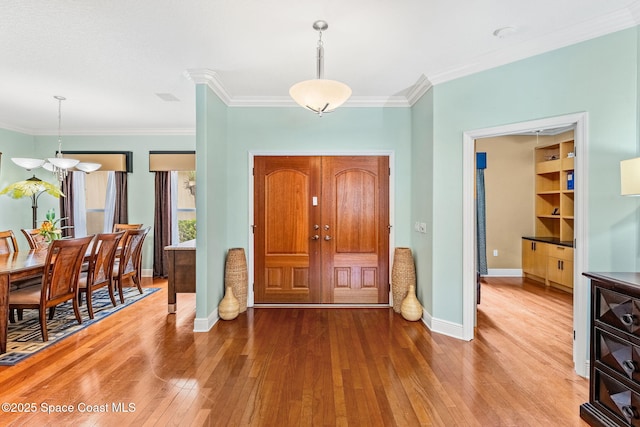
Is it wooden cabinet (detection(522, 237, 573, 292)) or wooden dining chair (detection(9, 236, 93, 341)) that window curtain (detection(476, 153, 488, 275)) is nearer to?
wooden cabinet (detection(522, 237, 573, 292))

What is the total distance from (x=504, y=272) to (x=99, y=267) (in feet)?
21.4

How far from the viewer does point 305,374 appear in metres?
→ 2.48

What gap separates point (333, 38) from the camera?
2664 millimetres

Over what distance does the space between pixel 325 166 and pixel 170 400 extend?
2976mm

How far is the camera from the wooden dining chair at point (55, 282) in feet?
10.0

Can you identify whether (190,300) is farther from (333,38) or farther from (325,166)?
(333,38)

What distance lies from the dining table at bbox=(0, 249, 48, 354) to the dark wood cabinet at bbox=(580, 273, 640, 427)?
Answer: 460 cm

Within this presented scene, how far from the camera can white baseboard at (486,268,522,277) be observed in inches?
228

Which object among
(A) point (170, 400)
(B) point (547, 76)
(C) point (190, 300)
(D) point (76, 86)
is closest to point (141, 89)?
(D) point (76, 86)

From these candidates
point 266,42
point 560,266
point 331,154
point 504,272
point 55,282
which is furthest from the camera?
point 504,272

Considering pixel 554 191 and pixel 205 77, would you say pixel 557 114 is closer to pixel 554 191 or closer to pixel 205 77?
pixel 205 77

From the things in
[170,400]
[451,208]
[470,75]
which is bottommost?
[170,400]

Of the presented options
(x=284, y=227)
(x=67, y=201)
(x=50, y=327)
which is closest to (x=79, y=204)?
(x=67, y=201)

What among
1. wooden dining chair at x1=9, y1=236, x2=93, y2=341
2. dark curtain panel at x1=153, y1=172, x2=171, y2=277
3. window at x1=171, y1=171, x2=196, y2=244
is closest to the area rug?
wooden dining chair at x1=9, y1=236, x2=93, y2=341
